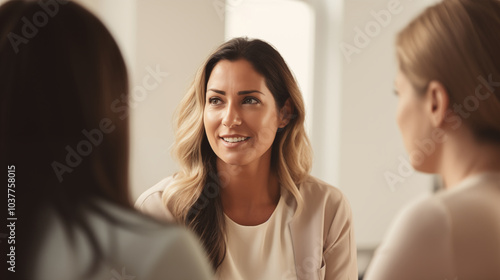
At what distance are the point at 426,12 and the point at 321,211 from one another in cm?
77

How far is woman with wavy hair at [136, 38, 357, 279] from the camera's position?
126cm

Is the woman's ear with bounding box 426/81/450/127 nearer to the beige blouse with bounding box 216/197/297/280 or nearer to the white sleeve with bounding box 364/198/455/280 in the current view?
the white sleeve with bounding box 364/198/455/280

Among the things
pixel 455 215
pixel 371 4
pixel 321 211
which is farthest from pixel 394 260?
pixel 371 4

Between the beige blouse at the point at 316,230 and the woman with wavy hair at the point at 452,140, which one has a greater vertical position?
the woman with wavy hair at the point at 452,140

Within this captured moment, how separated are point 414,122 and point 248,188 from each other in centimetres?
77

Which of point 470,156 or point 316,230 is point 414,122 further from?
point 316,230

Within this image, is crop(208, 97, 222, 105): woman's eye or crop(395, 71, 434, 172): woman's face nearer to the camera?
crop(395, 71, 434, 172): woman's face

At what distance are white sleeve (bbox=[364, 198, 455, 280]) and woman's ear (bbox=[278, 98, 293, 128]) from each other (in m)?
0.81

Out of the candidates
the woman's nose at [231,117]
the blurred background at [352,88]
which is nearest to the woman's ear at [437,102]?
the woman's nose at [231,117]

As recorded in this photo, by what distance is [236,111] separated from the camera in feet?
4.21

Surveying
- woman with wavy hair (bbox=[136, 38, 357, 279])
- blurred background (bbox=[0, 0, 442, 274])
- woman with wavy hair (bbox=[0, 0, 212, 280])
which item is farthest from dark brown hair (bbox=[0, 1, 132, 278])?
blurred background (bbox=[0, 0, 442, 274])

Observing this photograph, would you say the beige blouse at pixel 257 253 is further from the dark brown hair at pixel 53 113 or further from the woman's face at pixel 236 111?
the dark brown hair at pixel 53 113

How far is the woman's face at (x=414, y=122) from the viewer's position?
2.01 feet

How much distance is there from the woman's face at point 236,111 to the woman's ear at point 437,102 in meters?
0.71
